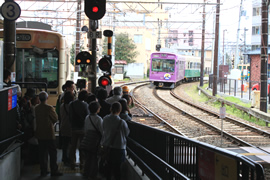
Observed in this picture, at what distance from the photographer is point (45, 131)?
6.82 m

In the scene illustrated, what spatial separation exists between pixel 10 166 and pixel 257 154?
6.42 m

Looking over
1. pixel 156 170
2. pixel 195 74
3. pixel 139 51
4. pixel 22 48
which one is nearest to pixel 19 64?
pixel 22 48

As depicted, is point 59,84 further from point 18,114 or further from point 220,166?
point 220,166

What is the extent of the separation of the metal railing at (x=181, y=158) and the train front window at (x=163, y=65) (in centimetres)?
2579

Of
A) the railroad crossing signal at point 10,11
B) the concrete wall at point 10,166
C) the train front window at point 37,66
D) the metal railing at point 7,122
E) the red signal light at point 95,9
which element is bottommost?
the concrete wall at point 10,166

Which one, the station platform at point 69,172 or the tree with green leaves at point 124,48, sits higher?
the tree with green leaves at point 124,48

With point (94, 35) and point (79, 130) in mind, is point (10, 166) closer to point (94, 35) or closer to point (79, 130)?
point (79, 130)

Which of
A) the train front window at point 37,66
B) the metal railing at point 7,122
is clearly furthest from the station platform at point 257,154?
the train front window at point 37,66

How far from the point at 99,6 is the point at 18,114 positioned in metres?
3.29

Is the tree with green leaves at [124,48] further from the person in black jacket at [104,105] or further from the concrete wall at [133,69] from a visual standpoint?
the person in black jacket at [104,105]

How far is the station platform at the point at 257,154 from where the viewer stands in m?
8.88

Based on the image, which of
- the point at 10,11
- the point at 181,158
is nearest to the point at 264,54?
the point at 10,11

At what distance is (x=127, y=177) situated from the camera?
712 cm

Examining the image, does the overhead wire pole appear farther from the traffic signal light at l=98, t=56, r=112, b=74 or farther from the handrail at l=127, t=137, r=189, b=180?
the handrail at l=127, t=137, r=189, b=180
